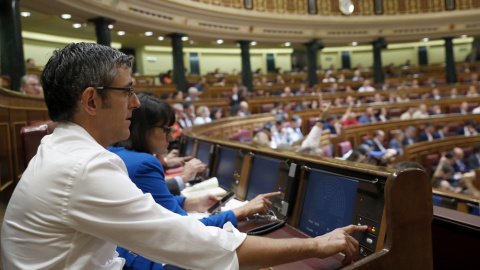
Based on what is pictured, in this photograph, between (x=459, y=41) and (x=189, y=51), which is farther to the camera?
(x=459, y=41)

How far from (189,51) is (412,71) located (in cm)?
863

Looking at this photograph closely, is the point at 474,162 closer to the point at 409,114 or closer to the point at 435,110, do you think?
the point at 409,114

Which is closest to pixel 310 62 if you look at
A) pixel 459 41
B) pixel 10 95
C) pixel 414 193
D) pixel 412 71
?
pixel 412 71

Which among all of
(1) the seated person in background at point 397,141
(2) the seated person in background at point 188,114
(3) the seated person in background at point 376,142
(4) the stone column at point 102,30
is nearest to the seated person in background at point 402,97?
(1) the seated person in background at point 397,141

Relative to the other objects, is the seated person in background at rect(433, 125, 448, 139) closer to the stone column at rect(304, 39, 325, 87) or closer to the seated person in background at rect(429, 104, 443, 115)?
the seated person in background at rect(429, 104, 443, 115)

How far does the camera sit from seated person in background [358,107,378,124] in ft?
25.3

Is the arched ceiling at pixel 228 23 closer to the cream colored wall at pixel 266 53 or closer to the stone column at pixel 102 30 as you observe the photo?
the stone column at pixel 102 30

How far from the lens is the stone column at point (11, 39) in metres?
5.53

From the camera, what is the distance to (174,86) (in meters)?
9.05

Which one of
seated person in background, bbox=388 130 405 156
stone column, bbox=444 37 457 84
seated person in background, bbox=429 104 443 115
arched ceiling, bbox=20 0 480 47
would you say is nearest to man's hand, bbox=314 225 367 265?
seated person in background, bbox=388 130 405 156

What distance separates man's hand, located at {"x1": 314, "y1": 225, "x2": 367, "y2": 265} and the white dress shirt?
0.24m

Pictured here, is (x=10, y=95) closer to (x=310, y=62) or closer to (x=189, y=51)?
(x=310, y=62)

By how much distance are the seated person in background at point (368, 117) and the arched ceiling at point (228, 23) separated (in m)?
4.43

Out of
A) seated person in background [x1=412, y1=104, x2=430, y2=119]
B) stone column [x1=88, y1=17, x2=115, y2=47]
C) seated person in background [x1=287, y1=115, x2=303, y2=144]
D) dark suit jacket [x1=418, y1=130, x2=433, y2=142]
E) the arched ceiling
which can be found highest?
the arched ceiling
